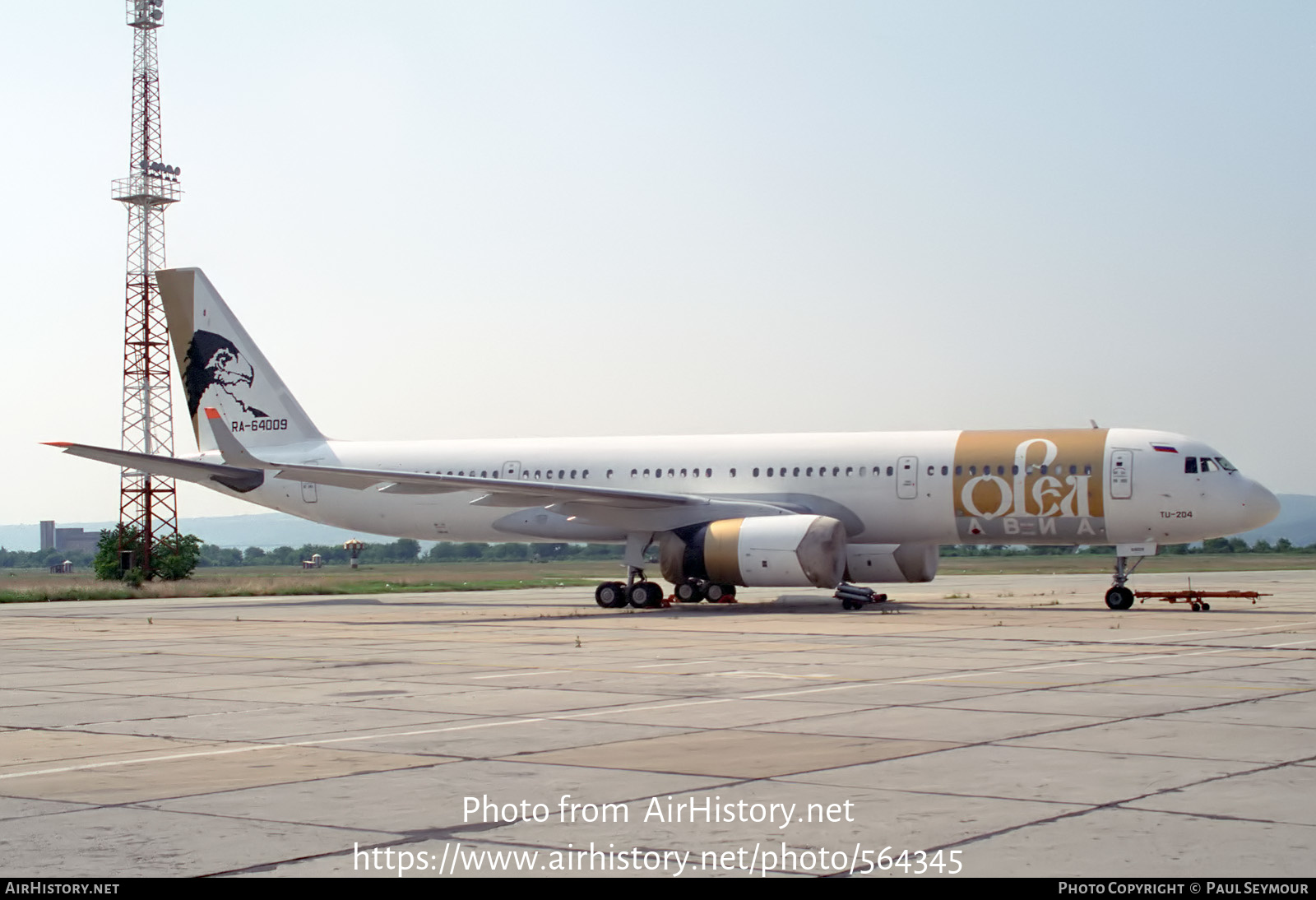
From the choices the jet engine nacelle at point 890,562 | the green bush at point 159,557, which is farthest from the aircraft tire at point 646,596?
the green bush at point 159,557

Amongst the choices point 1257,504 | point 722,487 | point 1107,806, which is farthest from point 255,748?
point 1257,504

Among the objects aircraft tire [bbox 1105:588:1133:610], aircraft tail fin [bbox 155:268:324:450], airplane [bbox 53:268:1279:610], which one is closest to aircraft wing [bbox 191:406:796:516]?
airplane [bbox 53:268:1279:610]

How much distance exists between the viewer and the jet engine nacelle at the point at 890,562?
28.5 metres

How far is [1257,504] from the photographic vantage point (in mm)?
25500

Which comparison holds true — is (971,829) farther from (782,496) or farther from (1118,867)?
(782,496)

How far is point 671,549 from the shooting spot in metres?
27.8

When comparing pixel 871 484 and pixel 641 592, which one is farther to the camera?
pixel 641 592

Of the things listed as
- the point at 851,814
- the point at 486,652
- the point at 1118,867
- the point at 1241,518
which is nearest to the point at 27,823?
the point at 851,814

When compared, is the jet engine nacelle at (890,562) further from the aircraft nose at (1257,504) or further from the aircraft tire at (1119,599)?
the aircraft nose at (1257,504)

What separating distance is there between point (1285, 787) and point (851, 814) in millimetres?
2503

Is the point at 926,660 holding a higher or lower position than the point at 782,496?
lower

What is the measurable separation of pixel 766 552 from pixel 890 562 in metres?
3.94

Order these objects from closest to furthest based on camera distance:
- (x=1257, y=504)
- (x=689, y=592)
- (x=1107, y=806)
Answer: (x=1107, y=806)
(x=1257, y=504)
(x=689, y=592)

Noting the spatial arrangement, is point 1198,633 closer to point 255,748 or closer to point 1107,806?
point 1107,806
